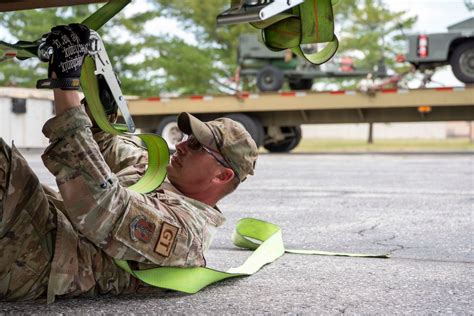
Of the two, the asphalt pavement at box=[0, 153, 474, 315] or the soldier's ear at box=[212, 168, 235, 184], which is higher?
the soldier's ear at box=[212, 168, 235, 184]

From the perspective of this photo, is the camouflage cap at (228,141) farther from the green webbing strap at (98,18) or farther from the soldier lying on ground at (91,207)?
the green webbing strap at (98,18)

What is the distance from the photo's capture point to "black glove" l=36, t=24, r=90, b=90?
214cm

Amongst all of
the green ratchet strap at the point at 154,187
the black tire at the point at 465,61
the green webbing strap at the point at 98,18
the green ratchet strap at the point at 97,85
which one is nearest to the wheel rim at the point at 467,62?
the black tire at the point at 465,61

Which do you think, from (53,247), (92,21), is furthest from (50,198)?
(92,21)

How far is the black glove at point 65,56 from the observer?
7.02 feet

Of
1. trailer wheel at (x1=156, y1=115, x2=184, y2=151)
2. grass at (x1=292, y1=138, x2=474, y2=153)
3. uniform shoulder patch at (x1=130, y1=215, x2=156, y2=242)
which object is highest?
uniform shoulder patch at (x1=130, y1=215, x2=156, y2=242)

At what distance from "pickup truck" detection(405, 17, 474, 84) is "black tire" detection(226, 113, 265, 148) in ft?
11.5

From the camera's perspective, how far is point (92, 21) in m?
2.39

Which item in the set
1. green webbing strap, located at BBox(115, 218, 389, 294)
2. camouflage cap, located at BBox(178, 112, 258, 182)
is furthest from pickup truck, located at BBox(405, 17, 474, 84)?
camouflage cap, located at BBox(178, 112, 258, 182)

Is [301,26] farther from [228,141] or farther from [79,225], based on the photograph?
[79,225]

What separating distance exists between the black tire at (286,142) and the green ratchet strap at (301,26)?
15.4m

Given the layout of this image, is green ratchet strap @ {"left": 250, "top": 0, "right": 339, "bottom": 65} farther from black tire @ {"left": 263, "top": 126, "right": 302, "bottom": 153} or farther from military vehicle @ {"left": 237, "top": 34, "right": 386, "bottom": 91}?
military vehicle @ {"left": 237, "top": 34, "right": 386, "bottom": 91}

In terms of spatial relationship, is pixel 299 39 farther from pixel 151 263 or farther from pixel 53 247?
pixel 53 247

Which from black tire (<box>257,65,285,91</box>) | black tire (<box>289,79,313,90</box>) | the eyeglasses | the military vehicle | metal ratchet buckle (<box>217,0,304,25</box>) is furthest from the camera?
black tire (<box>289,79,313,90</box>)
